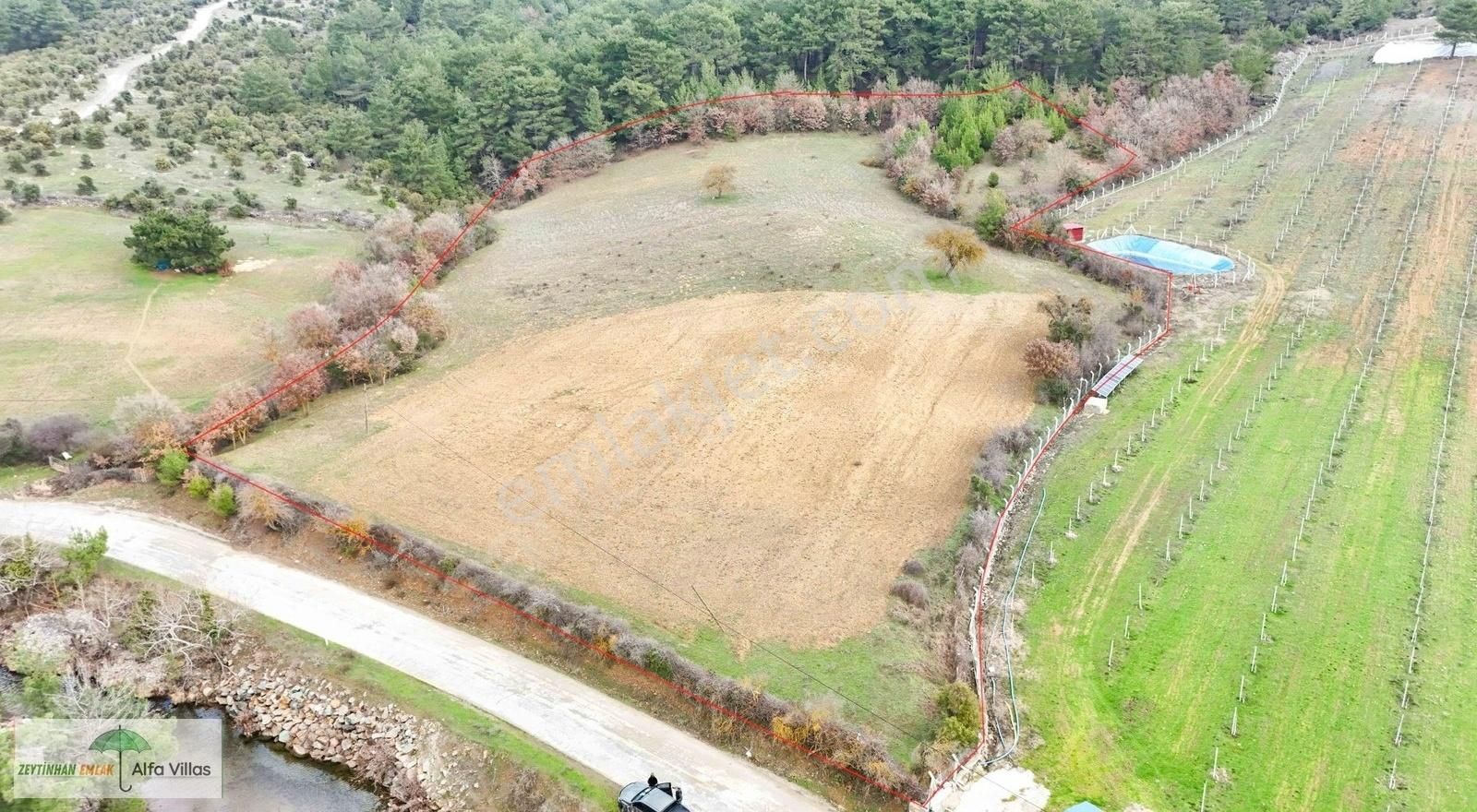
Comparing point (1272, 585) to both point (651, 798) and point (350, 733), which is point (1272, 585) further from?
point (350, 733)

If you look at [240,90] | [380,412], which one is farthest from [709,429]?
[240,90]

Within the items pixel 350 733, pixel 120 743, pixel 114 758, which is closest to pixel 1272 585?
pixel 350 733

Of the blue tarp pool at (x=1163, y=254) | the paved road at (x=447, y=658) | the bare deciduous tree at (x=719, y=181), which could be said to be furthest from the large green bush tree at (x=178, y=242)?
the blue tarp pool at (x=1163, y=254)

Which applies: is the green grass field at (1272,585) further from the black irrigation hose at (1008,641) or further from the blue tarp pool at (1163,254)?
the blue tarp pool at (1163,254)

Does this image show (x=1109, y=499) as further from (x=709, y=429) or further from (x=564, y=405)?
(x=564, y=405)

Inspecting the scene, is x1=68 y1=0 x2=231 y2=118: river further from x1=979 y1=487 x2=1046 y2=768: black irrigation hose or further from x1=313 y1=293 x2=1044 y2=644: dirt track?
x1=979 y1=487 x2=1046 y2=768: black irrigation hose

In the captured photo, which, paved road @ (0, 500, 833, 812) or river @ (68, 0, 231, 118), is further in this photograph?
river @ (68, 0, 231, 118)

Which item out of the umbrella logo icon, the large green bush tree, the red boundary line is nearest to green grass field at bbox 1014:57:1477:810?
the red boundary line
